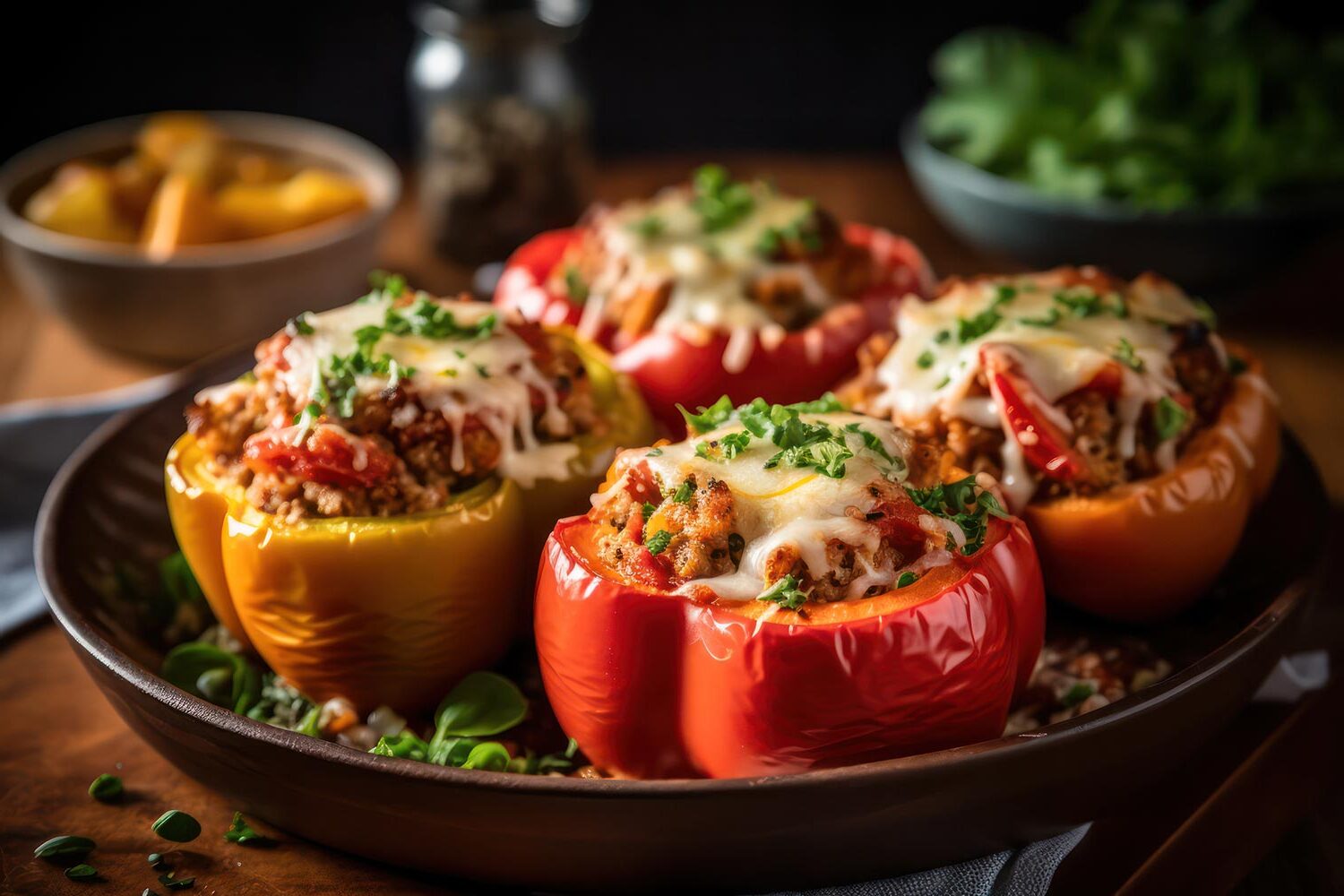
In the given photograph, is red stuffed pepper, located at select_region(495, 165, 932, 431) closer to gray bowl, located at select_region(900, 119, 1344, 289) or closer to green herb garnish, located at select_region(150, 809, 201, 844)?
gray bowl, located at select_region(900, 119, 1344, 289)

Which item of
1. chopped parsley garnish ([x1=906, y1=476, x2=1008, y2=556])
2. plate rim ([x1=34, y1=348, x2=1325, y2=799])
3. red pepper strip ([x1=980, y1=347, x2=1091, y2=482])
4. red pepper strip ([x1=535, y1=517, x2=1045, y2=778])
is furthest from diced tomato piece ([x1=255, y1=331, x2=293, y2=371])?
red pepper strip ([x1=980, y1=347, x2=1091, y2=482])

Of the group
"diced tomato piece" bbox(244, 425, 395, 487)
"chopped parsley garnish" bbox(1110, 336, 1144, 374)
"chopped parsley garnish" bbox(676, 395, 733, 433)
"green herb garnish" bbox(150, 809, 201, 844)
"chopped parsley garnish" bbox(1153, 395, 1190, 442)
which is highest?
"chopped parsley garnish" bbox(1110, 336, 1144, 374)

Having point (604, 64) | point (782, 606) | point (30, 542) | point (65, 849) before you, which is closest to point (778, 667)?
point (782, 606)

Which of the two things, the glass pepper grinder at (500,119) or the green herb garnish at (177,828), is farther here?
the glass pepper grinder at (500,119)

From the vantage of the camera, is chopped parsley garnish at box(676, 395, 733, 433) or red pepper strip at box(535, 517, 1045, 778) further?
chopped parsley garnish at box(676, 395, 733, 433)

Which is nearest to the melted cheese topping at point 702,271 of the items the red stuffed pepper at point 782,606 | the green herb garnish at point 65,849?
the red stuffed pepper at point 782,606

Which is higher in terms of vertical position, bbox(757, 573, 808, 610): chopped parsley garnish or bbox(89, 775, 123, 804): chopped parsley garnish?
bbox(757, 573, 808, 610): chopped parsley garnish

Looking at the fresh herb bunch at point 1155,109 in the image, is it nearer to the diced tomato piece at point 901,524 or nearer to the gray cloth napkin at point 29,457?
the diced tomato piece at point 901,524

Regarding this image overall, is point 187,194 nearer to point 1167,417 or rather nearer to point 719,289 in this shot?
point 719,289
